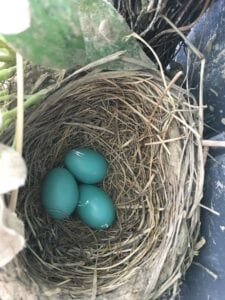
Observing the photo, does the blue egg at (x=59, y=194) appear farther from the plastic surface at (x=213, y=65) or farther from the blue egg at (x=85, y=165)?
the plastic surface at (x=213, y=65)

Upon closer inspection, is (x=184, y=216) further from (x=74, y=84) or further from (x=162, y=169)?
(x=74, y=84)

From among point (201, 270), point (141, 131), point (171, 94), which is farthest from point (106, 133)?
point (201, 270)

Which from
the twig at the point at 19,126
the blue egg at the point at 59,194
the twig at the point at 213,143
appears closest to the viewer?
the twig at the point at 19,126

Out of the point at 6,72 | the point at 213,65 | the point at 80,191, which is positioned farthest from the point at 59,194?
the point at 213,65

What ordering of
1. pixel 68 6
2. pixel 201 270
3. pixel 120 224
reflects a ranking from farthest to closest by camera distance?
pixel 120 224 → pixel 201 270 → pixel 68 6

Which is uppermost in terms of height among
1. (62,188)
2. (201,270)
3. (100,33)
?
(100,33)

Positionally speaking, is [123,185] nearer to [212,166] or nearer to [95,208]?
[95,208]

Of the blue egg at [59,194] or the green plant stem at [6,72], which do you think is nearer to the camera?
the green plant stem at [6,72]

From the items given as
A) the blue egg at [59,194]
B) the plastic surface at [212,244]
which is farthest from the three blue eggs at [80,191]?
the plastic surface at [212,244]

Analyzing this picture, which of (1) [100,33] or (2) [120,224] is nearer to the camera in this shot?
(1) [100,33]
